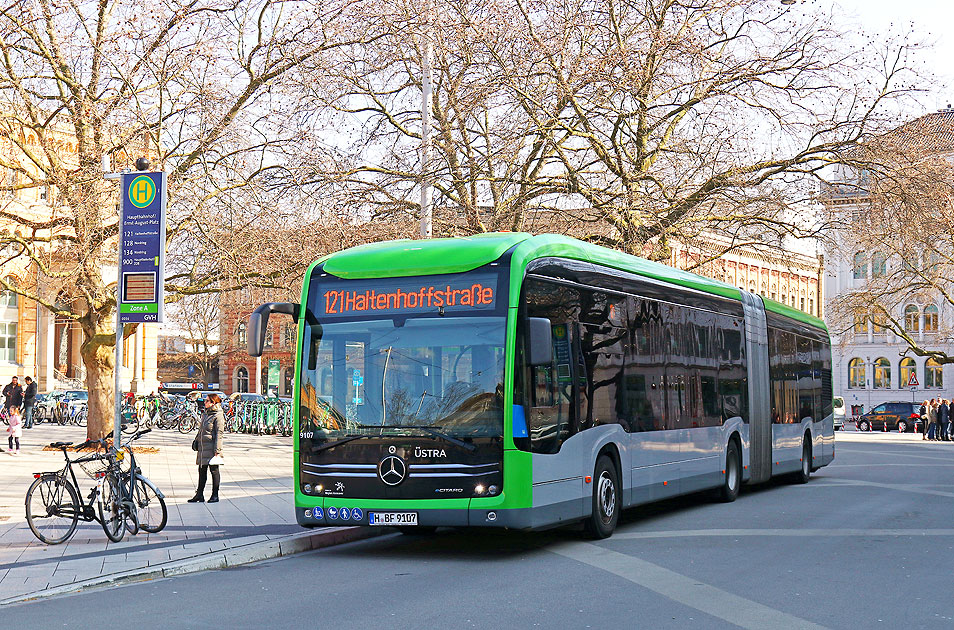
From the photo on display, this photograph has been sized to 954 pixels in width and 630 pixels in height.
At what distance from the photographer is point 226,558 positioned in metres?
11.2

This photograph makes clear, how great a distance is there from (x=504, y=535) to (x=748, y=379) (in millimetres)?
6579

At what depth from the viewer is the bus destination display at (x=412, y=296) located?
460 inches

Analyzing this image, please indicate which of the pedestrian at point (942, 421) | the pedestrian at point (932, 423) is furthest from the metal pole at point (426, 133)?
the pedestrian at point (942, 421)

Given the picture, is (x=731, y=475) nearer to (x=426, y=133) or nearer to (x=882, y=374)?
(x=426, y=133)

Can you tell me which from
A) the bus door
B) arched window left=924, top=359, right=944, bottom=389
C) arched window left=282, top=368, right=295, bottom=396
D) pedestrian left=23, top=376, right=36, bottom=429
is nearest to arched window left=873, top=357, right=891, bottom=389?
arched window left=924, top=359, right=944, bottom=389

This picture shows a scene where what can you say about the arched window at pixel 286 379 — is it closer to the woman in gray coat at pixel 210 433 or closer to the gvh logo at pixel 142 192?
the woman in gray coat at pixel 210 433

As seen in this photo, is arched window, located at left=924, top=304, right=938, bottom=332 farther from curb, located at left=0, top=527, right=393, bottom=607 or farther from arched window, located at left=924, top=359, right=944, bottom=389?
curb, located at left=0, top=527, right=393, bottom=607

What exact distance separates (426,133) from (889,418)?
177ft

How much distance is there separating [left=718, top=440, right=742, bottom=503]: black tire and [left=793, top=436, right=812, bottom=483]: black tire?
14.4 ft

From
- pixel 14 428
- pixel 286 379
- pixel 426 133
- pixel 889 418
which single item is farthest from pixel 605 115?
pixel 286 379

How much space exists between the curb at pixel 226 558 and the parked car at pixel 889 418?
60547 mm

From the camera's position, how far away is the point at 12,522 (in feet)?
46.7

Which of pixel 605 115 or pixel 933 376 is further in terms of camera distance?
pixel 933 376

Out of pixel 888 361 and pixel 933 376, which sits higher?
pixel 888 361
